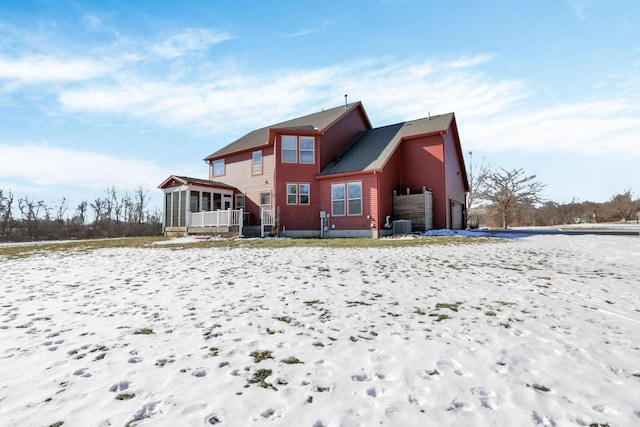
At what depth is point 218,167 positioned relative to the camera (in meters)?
22.2

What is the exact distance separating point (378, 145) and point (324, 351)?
1698cm

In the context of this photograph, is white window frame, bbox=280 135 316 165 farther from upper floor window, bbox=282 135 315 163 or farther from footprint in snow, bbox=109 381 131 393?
footprint in snow, bbox=109 381 131 393

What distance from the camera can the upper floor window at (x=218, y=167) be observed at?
71.8 feet

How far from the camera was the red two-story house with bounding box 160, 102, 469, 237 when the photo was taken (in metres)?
16.6

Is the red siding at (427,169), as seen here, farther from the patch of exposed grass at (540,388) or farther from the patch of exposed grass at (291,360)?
the patch of exposed grass at (291,360)

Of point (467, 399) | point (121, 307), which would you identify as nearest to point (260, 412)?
A: point (467, 399)

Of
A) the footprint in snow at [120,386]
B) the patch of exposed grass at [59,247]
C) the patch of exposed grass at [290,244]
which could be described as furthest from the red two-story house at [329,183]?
the footprint in snow at [120,386]

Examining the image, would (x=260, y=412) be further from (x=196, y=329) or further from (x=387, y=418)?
(x=196, y=329)

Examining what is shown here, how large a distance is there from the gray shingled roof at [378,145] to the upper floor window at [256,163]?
427 cm

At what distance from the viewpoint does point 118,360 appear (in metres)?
2.77

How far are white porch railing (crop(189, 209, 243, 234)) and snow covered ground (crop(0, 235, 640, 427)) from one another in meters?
10.9

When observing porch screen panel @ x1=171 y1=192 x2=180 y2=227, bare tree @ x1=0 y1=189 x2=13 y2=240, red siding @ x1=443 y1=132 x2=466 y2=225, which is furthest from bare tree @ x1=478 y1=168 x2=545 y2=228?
bare tree @ x1=0 y1=189 x2=13 y2=240

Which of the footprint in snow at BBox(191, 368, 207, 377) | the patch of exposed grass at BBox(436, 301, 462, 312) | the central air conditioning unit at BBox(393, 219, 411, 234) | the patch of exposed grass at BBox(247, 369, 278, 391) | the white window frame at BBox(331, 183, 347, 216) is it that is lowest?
the patch of exposed grass at BBox(247, 369, 278, 391)

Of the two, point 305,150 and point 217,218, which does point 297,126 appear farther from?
point 217,218
